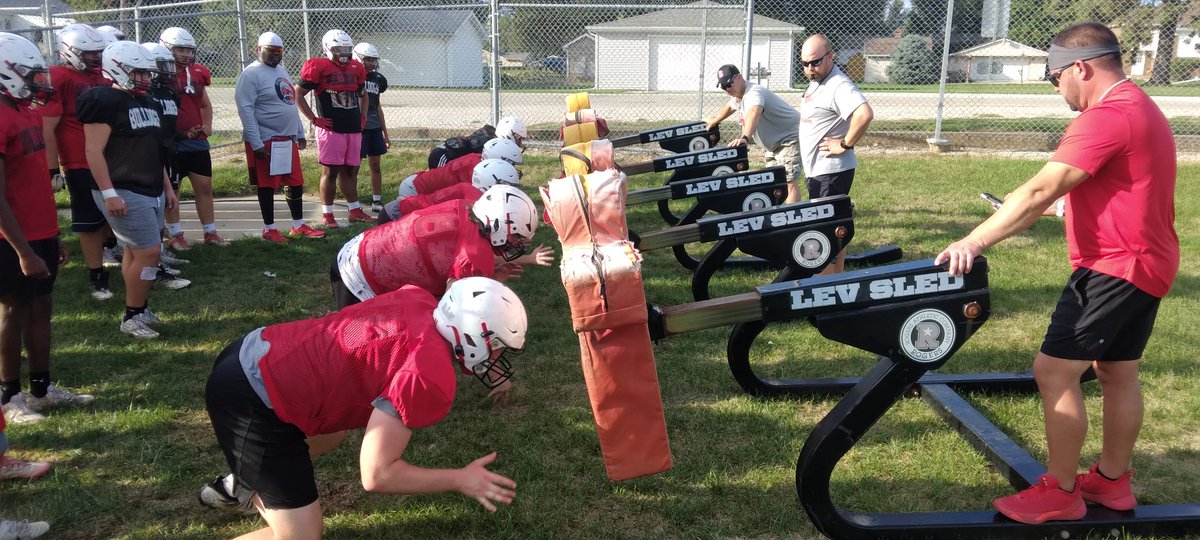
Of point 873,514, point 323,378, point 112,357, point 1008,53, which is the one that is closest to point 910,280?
point 873,514

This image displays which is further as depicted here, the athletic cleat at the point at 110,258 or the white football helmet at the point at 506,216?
the athletic cleat at the point at 110,258

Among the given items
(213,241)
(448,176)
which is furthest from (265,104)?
(448,176)

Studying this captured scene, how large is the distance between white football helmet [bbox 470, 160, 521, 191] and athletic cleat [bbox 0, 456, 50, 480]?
3096 mm

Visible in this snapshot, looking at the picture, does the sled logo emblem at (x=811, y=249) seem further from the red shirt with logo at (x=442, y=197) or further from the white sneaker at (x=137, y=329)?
the white sneaker at (x=137, y=329)

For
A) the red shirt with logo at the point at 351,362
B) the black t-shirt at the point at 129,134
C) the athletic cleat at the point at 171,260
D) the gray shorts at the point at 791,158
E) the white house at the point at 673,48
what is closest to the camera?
the red shirt with logo at the point at 351,362

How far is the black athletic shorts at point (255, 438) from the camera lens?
318cm

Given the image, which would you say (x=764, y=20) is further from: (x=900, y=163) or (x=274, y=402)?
(x=274, y=402)

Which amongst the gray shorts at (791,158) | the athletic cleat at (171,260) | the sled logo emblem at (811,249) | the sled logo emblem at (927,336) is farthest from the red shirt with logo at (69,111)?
the sled logo emblem at (927,336)

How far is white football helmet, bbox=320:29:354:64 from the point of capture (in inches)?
366

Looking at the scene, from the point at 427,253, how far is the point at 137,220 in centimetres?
298

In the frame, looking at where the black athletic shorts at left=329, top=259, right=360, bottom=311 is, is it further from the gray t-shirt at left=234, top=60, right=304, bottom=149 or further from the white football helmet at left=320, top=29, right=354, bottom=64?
the white football helmet at left=320, top=29, right=354, bottom=64

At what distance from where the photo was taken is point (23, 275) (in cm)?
470

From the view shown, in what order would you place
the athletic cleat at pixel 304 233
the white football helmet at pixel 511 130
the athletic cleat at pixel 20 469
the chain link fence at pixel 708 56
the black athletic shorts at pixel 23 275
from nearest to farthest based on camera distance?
the athletic cleat at pixel 20 469, the black athletic shorts at pixel 23 275, the white football helmet at pixel 511 130, the athletic cleat at pixel 304 233, the chain link fence at pixel 708 56

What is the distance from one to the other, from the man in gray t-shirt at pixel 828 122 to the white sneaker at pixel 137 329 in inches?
209
